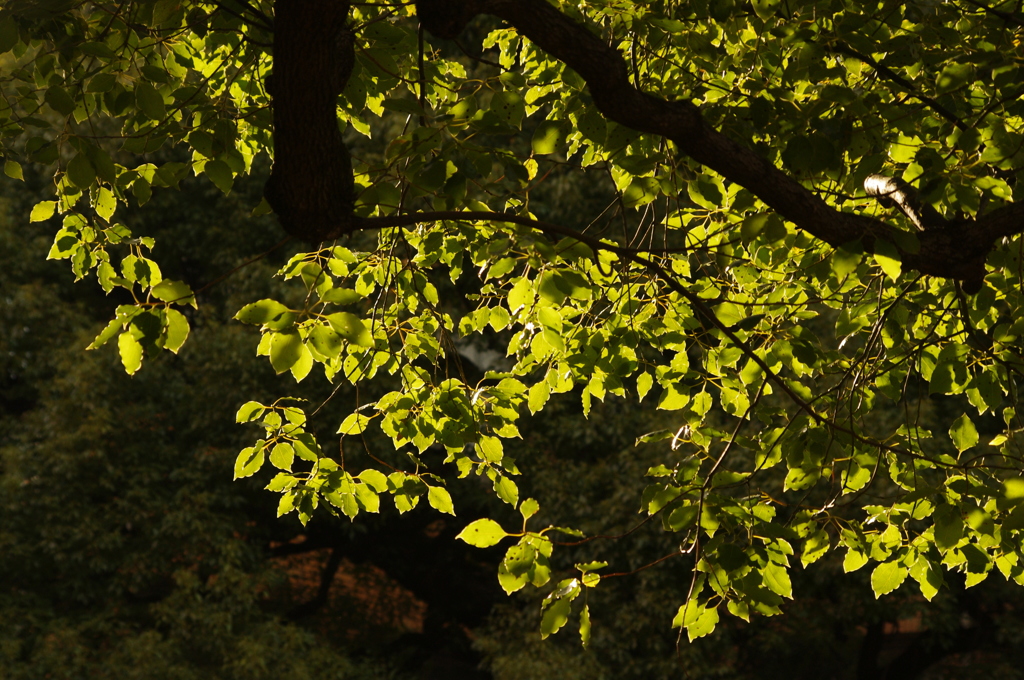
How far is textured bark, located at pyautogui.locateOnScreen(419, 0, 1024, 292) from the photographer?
1978mm

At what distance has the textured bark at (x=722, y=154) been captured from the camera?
198 centimetres

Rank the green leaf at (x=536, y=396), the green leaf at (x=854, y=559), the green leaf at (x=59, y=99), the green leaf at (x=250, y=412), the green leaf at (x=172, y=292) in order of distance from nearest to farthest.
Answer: the green leaf at (x=172, y=292), the green leaf at (x=59, y=99), the green leaf at (x=250, y=412), the green leaf at (x=854, y=559), the green leaf at (x=536, y=396)

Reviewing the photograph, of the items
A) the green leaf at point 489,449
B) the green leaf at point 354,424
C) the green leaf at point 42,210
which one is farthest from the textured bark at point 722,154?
the green leaf at point 42,210

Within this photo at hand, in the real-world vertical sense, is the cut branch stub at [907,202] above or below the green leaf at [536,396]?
above

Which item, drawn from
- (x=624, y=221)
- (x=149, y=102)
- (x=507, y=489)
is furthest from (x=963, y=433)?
(x=149, y=102)

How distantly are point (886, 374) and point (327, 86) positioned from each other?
6.23ft

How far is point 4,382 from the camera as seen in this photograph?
869cm

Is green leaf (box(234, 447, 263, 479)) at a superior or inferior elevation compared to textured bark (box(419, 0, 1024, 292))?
inferior

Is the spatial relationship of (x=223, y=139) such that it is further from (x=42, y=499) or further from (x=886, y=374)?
(x=42, y=499)

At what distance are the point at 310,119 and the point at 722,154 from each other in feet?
3.05

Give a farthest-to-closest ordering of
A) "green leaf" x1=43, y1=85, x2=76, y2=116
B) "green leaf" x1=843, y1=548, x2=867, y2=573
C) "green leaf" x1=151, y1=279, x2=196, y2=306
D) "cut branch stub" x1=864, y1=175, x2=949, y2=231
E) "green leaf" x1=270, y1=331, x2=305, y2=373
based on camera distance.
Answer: "green leaf" x1=843, y1=548, x2=867, y2=573 → "cut branch stub" x1=864, y1=175, x2=949, y2=231 → "green leaf" x1=43, y1=85, x2=76, y2=116 → "green leaf" x1=270, y1=331, x2=305, y2=373 → "green leaf" x1=151, y1=279, x2=196, y2=306

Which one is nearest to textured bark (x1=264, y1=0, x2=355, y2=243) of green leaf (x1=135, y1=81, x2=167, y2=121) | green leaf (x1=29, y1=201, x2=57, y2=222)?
green leaf (x1=135, y1=81, x2=167, y2=121)

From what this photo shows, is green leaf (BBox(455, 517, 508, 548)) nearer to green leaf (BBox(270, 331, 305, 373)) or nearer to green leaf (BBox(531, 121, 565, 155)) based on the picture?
green leaf (BBox(270, 331, 305, 373))

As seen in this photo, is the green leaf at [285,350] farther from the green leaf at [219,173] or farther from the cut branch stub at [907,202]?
the cut branch stub at [907,202]
